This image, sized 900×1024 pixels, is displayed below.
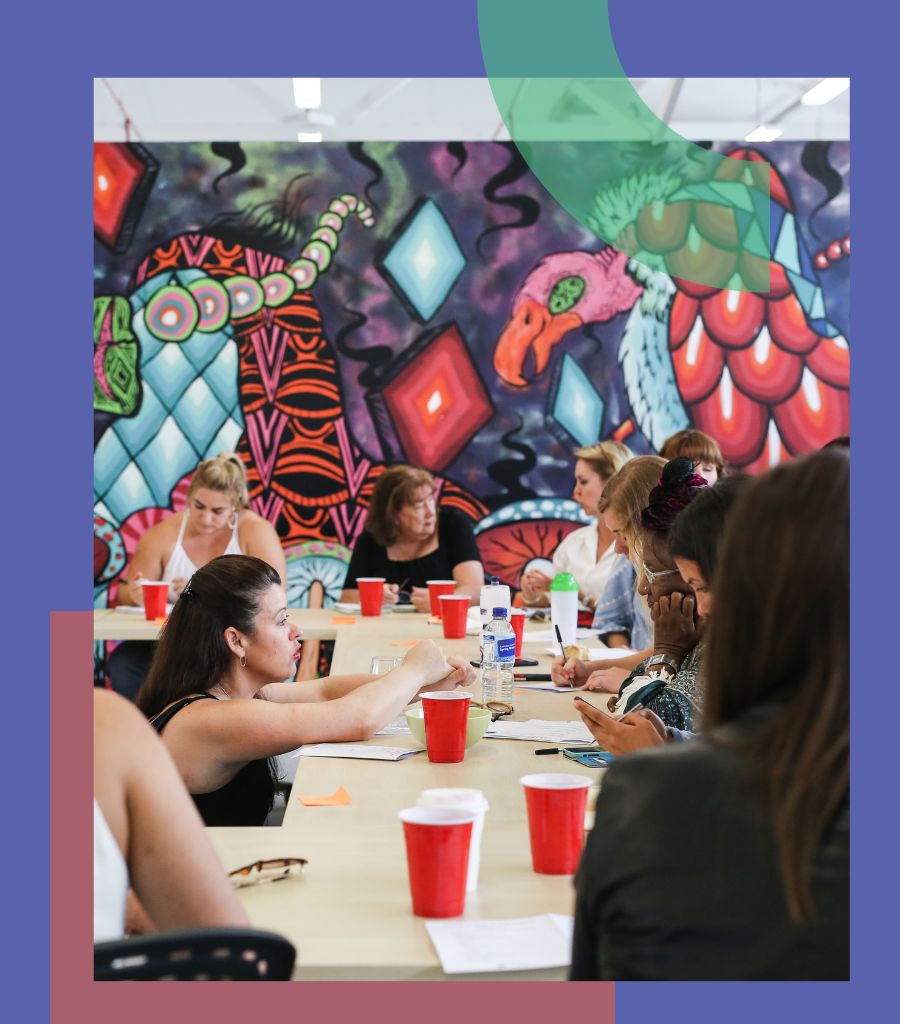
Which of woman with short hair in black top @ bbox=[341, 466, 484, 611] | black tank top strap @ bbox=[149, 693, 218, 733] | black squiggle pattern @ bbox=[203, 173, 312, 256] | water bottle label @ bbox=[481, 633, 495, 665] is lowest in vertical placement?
black tank top strap @ bbox=[149, 693, 218, 733]

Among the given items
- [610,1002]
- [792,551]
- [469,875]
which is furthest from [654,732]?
[792,551]

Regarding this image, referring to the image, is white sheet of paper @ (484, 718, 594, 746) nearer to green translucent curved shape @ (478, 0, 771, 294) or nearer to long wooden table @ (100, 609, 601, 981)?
long wooden table @ (100, 609, 601, 981)

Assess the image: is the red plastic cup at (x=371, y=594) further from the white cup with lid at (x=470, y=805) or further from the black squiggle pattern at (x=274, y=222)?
the white cup with lid at (x=470, y=805)

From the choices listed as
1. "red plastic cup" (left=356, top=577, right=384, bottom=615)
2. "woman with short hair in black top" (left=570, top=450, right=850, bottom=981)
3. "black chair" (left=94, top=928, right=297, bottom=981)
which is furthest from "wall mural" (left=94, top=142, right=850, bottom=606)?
"woman with short hair in black top" (left=570, top=450, right=850, bottom=981)

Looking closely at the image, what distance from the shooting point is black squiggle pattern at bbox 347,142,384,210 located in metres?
5.80

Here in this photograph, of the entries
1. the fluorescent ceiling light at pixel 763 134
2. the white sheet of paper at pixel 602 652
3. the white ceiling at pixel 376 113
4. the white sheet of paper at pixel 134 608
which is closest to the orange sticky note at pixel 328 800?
the white sheet of paper at pixel 602 652

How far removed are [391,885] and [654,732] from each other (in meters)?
0.58

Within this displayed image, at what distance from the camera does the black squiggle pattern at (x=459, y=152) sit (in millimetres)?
5816

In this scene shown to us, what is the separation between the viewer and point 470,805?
1.43 m

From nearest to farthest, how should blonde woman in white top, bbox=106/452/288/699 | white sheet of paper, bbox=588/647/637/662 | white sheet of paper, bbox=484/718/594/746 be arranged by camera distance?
1. white sheet of paper, bbox=484/718/594/746
2. white sheet of paper, bbox=588/647/637/662
3. blonde woman in white top, bbox=106/452/288/699

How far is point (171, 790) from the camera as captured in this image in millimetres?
1281

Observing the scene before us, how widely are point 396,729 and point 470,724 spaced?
27 centimetres

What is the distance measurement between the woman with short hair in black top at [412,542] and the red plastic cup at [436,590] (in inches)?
12.5

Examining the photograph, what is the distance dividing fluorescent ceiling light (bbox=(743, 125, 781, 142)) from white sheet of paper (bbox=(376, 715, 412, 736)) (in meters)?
4.40
